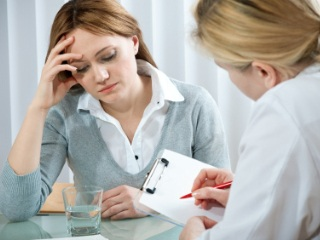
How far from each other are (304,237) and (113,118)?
3.30ft

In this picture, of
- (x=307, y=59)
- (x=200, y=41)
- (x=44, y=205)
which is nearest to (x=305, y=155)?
(x=307, y=59)

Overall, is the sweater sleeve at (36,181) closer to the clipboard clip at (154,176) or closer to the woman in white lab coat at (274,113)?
the clipboard clip at (154,176)

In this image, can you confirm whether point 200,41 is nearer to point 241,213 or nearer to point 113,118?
point 241,213

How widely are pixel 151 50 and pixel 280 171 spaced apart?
1.80 meters

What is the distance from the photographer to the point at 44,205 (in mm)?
1814

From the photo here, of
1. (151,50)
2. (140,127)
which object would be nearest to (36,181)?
(140,127)

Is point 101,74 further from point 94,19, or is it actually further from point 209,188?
point 209,188

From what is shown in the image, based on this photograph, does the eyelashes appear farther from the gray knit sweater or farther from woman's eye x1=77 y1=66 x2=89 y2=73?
the gray knit sweater

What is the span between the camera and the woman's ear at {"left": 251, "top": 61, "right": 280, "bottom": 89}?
108 cm

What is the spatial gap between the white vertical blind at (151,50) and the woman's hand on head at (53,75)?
0.90m

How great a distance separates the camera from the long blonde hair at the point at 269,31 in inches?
40.9

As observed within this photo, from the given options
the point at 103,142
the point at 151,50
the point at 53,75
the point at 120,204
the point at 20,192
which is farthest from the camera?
the point at 151,50

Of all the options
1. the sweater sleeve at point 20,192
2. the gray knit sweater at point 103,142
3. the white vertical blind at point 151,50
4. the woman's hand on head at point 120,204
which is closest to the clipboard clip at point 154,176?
the woman's hand on head at point 120,204

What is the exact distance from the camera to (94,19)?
1754mm
